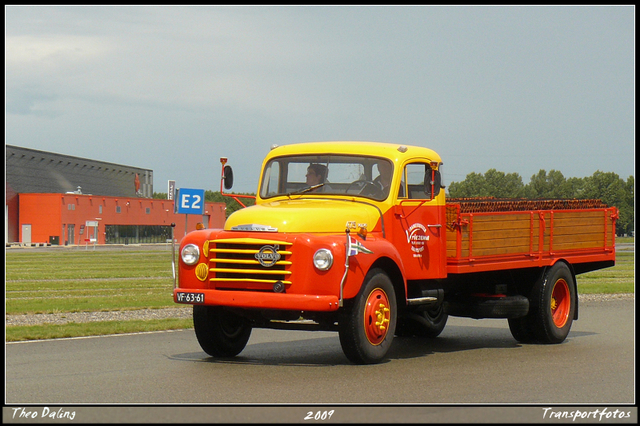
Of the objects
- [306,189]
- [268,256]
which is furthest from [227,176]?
[268,256]

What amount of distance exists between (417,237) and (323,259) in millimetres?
1958

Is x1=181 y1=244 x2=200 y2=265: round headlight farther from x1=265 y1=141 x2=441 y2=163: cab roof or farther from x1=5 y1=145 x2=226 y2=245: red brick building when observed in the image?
x1=5 y1=145 x2=226 y2=245: red brick building

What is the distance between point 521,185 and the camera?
10044cm

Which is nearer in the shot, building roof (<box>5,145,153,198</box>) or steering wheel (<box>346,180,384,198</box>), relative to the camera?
steering wheel (<box>346,180,384,198</box>)

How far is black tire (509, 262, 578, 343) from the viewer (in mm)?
12211

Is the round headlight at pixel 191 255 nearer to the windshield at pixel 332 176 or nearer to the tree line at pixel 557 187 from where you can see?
the windshield at pixel 332 176

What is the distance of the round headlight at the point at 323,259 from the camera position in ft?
30.7

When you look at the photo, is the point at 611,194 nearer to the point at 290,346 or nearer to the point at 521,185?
the point at 521,185

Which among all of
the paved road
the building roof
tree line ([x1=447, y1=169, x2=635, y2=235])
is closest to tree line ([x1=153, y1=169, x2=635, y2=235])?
tree line ([x1=447, y1=169, x2=635, y2=235])

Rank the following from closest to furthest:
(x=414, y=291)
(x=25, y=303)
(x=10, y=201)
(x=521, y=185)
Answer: (x=414, y=291), (x=25, y=303), (x=10, y=201), (x=521, y=185)

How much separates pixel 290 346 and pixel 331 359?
59.4 inches

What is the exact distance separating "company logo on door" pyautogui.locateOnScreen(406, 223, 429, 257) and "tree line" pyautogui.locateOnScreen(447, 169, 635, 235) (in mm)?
77832

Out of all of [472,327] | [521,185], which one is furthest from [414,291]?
[521,185]

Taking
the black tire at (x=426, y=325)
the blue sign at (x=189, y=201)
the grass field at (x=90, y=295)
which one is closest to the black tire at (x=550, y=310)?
the black tire at (x=426, y=325)
